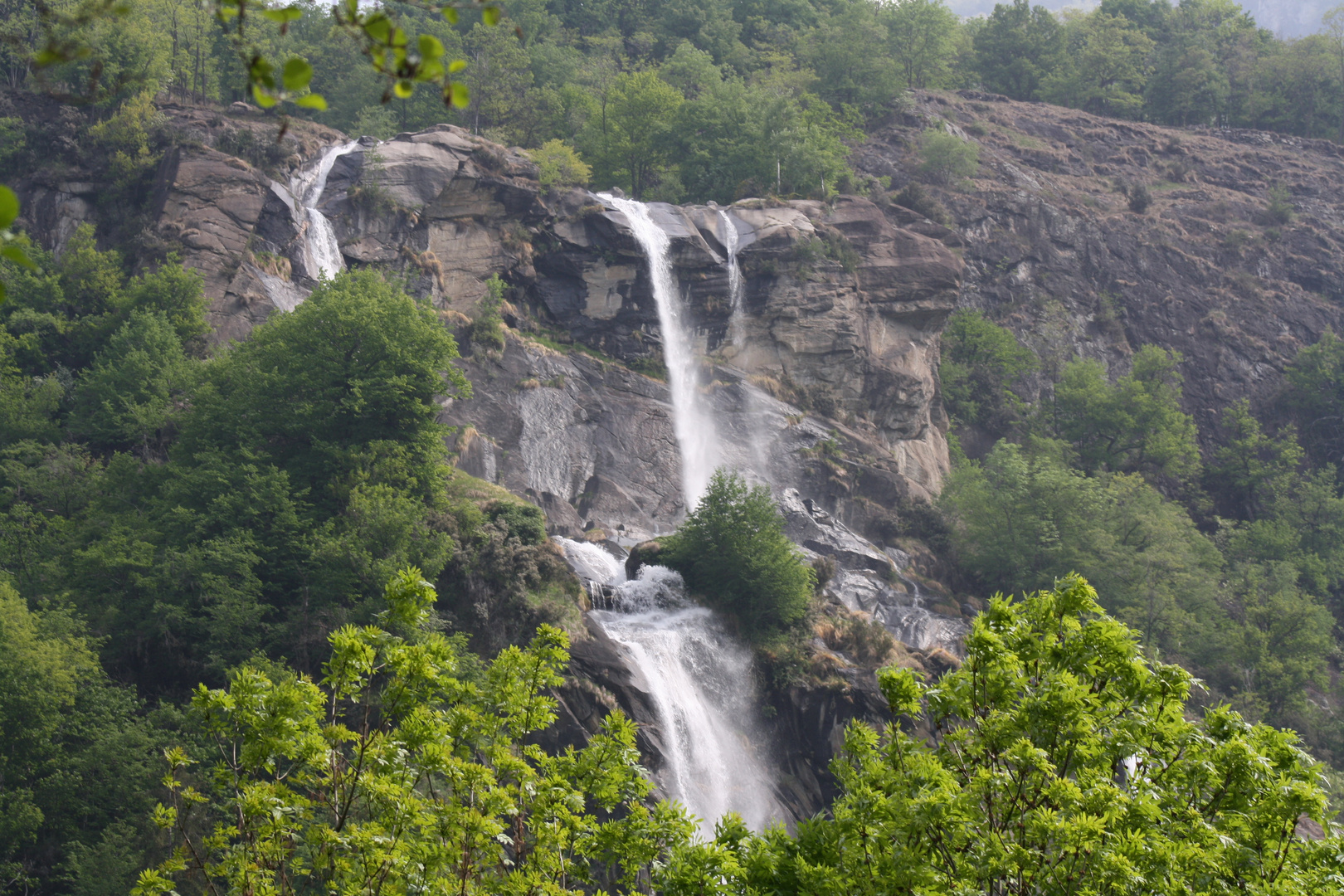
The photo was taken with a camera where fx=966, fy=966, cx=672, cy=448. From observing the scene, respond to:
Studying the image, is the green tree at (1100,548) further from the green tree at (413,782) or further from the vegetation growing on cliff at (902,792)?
the green tree at (413,782)

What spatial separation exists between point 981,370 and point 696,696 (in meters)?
36.2

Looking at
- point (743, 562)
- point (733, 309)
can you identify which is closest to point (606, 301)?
point (733, 309)

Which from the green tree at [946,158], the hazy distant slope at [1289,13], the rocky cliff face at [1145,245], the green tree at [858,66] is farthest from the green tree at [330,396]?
the hazy distant slope at [1289,13]

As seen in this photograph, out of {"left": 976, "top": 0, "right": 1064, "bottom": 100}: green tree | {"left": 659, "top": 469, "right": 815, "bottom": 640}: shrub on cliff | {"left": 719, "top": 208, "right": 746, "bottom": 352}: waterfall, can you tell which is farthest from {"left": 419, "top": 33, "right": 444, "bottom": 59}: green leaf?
{"left": 976, "top": 0, "right": 1064, "bottom": 100}: green tree

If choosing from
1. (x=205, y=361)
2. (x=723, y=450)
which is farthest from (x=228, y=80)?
(x=723, y=450)

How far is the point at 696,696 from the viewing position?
29.2 m

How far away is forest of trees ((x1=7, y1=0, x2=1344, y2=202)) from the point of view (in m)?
55.2

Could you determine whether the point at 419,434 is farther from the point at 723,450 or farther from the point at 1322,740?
the point at 1322,740

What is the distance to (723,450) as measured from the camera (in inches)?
1810

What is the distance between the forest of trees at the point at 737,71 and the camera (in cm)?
5516

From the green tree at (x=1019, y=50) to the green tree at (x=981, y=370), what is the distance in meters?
34.1

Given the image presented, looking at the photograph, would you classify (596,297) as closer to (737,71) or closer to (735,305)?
(735,305)

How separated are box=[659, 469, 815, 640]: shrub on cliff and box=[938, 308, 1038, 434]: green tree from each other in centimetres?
2749

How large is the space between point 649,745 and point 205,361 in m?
21.5
